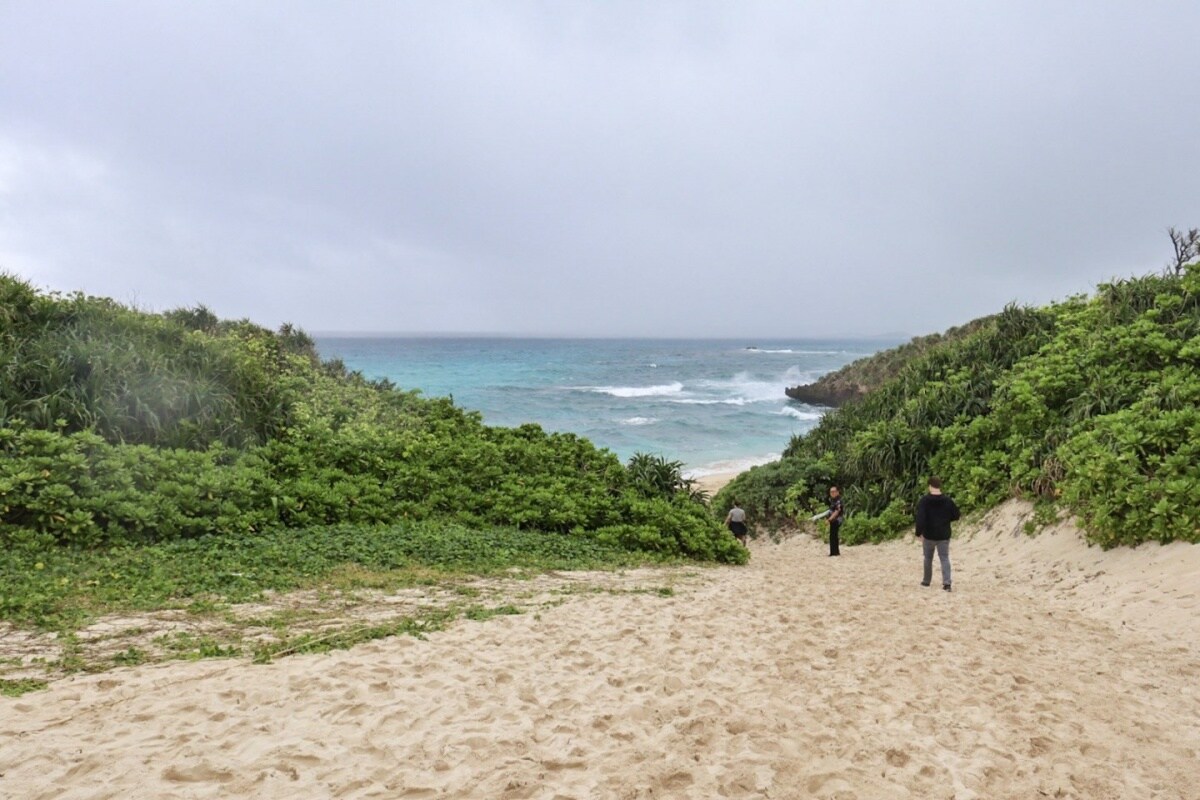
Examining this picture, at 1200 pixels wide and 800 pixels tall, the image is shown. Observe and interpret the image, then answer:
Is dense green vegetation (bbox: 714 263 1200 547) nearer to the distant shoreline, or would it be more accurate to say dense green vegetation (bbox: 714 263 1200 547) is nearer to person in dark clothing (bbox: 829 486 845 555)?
person in dark clothing (bbox: 829 486 845 555)

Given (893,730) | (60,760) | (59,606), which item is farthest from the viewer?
(59,606)

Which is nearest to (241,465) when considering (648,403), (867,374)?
(867,374)

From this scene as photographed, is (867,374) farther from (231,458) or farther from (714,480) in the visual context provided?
(231,458)

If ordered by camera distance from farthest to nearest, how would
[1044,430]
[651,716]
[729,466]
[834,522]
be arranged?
[729,466], [834,522], [1044,430], [651,716]

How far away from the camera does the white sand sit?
396 centimetres

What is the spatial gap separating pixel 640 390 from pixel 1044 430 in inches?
1913

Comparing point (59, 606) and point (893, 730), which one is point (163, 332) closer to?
point (59, 606)

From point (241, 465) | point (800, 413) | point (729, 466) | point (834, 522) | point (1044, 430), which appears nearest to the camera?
point (241, 465)

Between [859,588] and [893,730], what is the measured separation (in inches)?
194

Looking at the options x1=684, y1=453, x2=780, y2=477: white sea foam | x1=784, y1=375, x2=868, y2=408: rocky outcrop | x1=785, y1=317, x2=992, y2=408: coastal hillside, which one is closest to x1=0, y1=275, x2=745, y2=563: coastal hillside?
x1=684, y1=453, x2=780, y2=477: white sea foam

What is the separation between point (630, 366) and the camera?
94938mm

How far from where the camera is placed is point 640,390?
62.1 meters

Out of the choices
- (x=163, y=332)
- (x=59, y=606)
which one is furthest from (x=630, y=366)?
(x=59, y=606)

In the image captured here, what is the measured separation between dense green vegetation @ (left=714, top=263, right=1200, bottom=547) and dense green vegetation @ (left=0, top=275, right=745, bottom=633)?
15.4 ft
